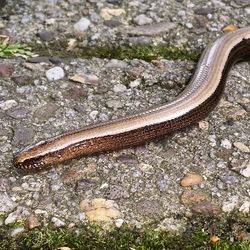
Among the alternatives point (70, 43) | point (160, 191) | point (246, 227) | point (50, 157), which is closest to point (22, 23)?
point (70, 43)

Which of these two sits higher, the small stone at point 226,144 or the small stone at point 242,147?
the small stone at point 242,147

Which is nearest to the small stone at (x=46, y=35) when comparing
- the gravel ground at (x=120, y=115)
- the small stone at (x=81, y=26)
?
the gravel ground at (x=120, y=115)

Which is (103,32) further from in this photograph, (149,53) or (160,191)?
(160,191)

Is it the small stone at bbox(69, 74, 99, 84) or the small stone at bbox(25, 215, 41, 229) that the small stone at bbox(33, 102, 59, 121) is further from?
the small stone at bbox(25, 215, 41, 229)

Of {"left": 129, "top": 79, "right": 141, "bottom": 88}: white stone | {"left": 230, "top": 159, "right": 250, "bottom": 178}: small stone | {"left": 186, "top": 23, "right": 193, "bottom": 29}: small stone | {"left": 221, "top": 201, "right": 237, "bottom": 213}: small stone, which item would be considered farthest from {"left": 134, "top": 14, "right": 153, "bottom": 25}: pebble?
{"left": 221, "top": 201, "right": 237, "bottom": 213}: small stone

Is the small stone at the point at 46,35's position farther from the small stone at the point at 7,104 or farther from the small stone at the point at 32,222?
the small stone at the point at 32,222

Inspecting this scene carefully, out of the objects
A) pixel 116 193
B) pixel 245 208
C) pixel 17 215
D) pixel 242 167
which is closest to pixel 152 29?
pixel 242 167

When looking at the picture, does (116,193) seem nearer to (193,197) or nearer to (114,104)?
(193,197)
